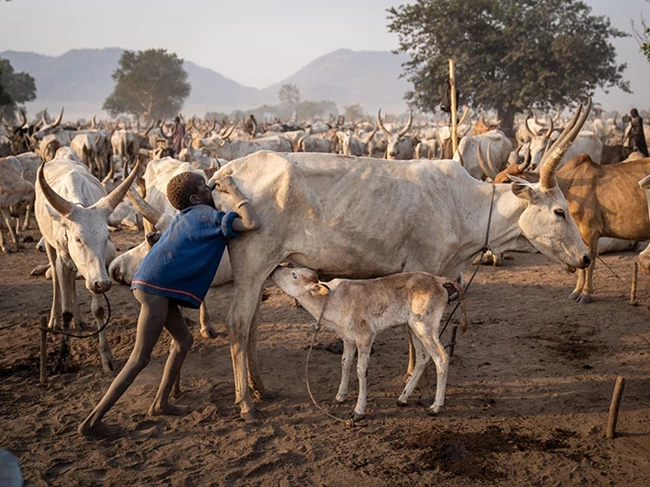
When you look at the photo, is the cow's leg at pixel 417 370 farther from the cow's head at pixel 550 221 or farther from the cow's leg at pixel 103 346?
the cow's leg at pixel 103 346

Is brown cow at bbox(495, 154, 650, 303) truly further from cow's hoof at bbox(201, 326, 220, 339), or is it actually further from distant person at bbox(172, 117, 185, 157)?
distant person at bbox(172, 117, 185, 157)

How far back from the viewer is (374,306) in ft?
16.1

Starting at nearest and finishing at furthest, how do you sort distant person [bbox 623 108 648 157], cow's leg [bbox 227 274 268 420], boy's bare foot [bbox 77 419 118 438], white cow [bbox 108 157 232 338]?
boy's bare foot [bbox 77 419 118 438], cow's leg [bbox 227 274 268 420], white cow [bbox 108 157 232 338], distant person [bbox 623 108 648 157]

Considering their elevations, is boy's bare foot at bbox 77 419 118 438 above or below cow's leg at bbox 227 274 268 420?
below

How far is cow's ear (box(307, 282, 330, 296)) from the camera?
4.83 m

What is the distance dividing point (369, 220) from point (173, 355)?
6.39ft

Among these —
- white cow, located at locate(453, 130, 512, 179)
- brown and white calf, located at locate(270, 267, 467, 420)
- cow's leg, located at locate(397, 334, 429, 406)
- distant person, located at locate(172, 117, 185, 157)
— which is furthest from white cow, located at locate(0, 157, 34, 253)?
distant person, located at locate(172, 117, 185, 157)

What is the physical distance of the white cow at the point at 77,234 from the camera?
209 inches

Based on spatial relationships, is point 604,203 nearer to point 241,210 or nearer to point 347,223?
point 347,223

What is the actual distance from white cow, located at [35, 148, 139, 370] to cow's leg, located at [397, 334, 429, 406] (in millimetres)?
2714

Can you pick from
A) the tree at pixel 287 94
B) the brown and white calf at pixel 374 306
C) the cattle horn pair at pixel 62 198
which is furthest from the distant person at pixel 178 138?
the tree at pixel 287 94

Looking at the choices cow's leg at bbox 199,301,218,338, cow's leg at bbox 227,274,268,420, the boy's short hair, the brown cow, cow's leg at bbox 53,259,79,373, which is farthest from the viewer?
the brown cow

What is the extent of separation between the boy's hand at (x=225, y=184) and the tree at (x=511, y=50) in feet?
96.3

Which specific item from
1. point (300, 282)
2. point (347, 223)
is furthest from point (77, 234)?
point (347, 223)
